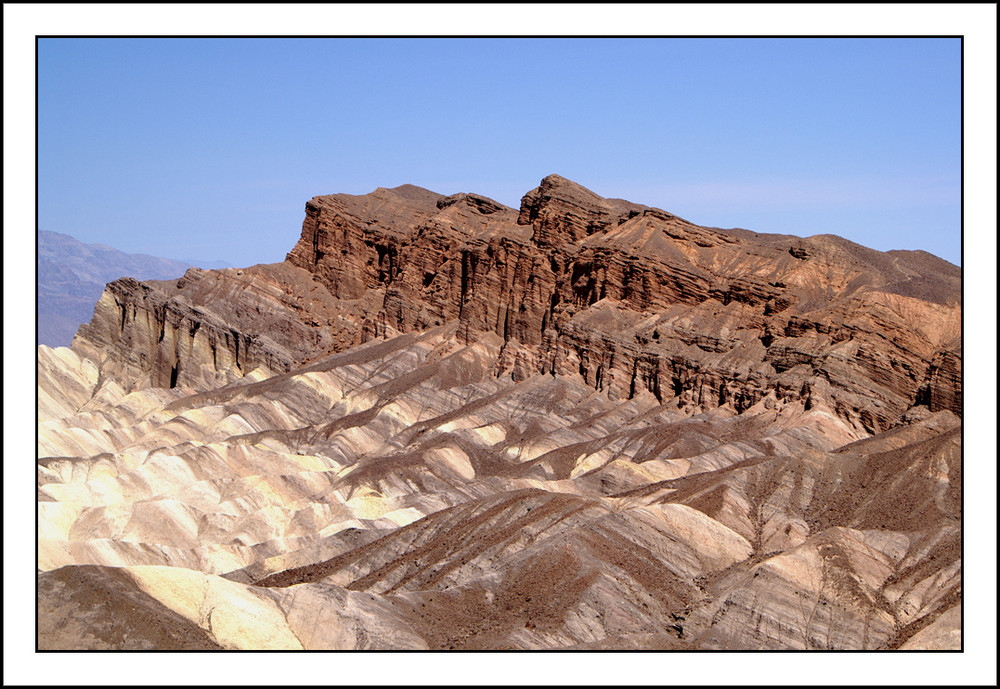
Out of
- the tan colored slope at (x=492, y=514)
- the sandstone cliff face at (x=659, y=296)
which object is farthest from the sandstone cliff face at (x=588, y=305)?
the tan colored slope at (x=492, y=514)

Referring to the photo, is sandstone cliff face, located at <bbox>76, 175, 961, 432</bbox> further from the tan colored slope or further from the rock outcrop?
the tan colored slope

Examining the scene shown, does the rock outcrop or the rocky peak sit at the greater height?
the rocky peak

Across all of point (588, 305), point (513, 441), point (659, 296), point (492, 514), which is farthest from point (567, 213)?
point (492, 514)

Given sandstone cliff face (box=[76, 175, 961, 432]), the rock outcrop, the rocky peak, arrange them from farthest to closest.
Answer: the rocky peak, sandstone cliff face (box=[76, 175, 961, 432]), the rock outcrop

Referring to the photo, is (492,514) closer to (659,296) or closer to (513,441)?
(513,441)

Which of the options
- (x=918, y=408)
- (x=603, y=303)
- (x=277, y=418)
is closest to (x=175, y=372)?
(x=277, y=418)

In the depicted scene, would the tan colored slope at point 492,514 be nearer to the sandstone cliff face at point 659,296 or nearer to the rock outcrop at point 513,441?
the rock outcrop at point 513,441

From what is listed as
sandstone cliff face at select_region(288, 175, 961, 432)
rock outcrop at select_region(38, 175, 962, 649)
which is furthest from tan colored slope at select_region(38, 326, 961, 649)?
sandstone cliff face at select_region(288, 175, 961, 432)

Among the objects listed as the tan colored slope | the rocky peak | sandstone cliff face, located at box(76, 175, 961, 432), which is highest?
the rocky peak
